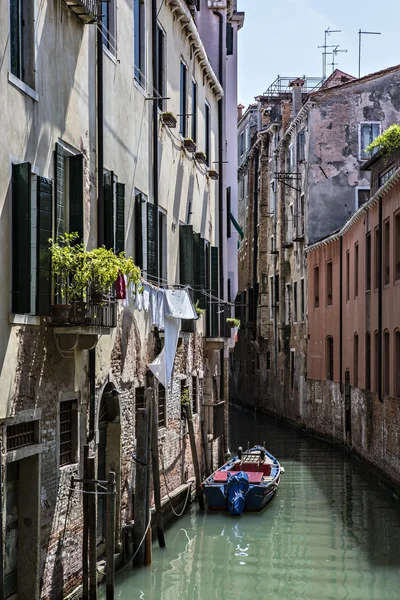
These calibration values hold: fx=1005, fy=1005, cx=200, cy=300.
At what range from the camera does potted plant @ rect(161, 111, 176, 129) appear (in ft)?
54.3

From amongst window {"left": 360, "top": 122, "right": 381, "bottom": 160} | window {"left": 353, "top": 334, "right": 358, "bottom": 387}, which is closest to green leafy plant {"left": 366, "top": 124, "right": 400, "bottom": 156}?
window {"left": 353, "top": 334, "right": 358, "bottom": 387}

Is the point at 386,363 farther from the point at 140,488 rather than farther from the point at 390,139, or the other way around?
the point at 140,488

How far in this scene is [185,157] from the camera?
19203 millimetres

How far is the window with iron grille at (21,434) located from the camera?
9875 mm

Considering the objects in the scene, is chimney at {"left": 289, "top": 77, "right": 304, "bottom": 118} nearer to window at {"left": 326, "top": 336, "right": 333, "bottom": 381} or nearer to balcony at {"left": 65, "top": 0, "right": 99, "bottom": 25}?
window at {"left": 326, "top": 336, "right": 333, "bottom": 381}

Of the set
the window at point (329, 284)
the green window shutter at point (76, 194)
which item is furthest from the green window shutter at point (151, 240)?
the window at point (329, 284)

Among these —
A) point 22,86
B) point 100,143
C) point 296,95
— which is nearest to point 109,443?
point 100,143

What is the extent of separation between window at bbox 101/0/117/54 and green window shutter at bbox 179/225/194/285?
17.8 ft

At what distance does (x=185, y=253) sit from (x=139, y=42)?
450 centimetres

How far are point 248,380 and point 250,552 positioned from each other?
111ft

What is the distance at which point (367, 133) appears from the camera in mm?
35125

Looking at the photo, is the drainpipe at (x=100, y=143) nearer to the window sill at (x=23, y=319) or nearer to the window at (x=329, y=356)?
the window sill at (x=23, y=319)

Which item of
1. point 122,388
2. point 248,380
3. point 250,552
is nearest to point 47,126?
point 122,388

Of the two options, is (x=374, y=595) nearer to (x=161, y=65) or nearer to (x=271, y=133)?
(x=161, y=65)
